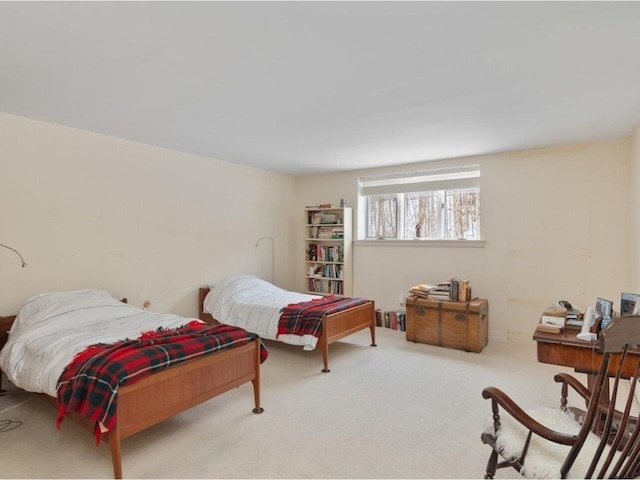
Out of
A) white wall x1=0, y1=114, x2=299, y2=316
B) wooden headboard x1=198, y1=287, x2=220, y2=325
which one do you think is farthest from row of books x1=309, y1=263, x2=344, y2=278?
wooden headboard x1=198, y1=287, x2=220, y2=325

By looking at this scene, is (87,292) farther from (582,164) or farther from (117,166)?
(582,164)

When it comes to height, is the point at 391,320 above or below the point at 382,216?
below

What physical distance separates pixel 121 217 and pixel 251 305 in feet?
5.30

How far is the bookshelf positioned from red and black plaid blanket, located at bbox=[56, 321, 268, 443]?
3.02 meters

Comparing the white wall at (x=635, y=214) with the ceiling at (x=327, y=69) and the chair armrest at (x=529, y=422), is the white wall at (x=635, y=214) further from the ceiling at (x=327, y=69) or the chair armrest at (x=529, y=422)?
the chair armrest at (x=529, y=422)

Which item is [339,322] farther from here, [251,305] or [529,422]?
[529,422]

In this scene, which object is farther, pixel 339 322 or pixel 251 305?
pixel 251 305

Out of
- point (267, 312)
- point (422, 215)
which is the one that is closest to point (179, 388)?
point (267, 312)

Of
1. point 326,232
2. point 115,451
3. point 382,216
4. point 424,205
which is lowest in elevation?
point 115,451

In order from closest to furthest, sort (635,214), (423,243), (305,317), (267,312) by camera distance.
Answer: (635,214), (305,317), (267,312), (423,243)

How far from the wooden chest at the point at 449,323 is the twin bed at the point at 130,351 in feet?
3.87

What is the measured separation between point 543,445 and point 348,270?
3.89 meters

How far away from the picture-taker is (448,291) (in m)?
4.20

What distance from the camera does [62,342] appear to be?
2.36m
